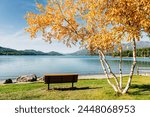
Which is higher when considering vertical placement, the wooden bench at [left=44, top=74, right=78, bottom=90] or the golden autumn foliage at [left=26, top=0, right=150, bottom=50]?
the golden autumn foliage at [left=26, top=0, right=150, bottom=50]

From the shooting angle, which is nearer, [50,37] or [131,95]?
[131,95]

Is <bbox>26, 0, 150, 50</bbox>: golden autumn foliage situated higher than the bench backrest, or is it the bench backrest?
<bbox>26, 0, 150, 50</bbox>: golden autumn foliage

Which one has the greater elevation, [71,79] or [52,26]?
[52,26]

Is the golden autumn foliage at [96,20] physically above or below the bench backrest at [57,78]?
above

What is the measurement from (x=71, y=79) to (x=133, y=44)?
22.3ft

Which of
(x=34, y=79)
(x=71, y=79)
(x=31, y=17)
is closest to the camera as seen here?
(x=31, y=17)

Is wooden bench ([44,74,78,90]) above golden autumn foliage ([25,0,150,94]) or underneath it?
underneath

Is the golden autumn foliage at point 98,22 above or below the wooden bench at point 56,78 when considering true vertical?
above

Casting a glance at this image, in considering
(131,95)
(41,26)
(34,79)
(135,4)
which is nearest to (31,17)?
(41,26)

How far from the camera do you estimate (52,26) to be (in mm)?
18359

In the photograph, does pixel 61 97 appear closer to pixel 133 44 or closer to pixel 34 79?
pixel 133 44

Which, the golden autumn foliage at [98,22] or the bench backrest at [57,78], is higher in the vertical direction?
the golden autumn foliage at [98,22]

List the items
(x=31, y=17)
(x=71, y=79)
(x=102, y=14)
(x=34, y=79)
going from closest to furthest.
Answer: (x=102, y=14)
(x=31, y=17)
(x=71, y=79)
(x=34, y=79)

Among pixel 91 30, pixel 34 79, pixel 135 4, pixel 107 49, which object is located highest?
pixel 135 4
